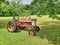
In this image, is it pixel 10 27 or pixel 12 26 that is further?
pixel 10 27

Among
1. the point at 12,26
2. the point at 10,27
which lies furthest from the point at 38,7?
the point at 10,27

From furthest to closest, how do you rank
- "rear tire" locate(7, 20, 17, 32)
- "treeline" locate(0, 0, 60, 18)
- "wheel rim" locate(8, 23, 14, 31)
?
"wheel rim" locate(8, 23, 14, 31), "rear tire" locate(7, 20, 17, 32), "treeline" locate(0, 0, 60, 18)

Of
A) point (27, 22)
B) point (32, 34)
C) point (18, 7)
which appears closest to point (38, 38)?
point (32, 34)

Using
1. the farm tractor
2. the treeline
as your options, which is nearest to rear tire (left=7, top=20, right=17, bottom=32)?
the farm tractor

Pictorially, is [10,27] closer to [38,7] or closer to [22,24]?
[22,24]

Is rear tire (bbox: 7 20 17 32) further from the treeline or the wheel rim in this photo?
the treeline

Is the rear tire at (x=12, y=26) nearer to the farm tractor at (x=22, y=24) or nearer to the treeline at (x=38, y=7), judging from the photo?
the farm tractor at (x=22, y=24)

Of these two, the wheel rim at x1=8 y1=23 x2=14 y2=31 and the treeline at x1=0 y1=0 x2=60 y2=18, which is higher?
the treeline at x1=0 y1=0 x2=60 y2=18

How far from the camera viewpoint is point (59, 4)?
10977mm

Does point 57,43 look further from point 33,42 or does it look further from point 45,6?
point 45,6

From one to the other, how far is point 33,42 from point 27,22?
2.65 m

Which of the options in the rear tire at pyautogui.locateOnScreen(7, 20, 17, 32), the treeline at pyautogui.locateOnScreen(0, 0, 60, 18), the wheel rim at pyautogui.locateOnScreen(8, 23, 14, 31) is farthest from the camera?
the wheel rim at pyautogui.locateOnScreen(8, 23, 14, 31)

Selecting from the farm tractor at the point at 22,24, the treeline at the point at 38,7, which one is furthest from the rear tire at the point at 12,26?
the treeline at the point at 38,7

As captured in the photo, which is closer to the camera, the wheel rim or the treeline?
the treeline
